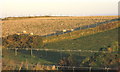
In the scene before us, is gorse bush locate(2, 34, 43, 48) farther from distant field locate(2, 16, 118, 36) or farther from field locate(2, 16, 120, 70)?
distant field locate(2, 16, 118, 36)

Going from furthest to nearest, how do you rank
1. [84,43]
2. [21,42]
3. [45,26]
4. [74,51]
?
[45,26] < [84,43] < [21,42] < [74,51]

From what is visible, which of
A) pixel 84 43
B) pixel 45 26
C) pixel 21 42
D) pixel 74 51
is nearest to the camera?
pixel 74 51

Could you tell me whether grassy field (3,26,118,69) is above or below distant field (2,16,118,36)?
below

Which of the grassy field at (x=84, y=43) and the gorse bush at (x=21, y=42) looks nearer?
the grassy field at (x=84, y=43)

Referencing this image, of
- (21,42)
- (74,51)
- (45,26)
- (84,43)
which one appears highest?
(45,26)

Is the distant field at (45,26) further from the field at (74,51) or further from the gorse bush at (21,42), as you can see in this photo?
the gorse bush at (21,42)

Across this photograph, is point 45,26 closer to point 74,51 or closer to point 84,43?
point 84,43

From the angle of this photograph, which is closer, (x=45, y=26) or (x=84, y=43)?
(x=84, y=43)

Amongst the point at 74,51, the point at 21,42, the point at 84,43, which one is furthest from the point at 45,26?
the point at 74,51

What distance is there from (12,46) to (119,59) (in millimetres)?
11172

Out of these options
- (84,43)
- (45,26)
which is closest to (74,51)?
(84,43)

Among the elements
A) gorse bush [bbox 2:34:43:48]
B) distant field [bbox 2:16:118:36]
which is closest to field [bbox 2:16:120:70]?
gorse bush [bbox 2:34:43:48]

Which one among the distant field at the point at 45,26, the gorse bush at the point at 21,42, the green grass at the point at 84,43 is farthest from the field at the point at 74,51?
the distant field at the point at 45,26

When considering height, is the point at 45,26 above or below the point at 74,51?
above
